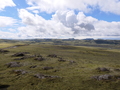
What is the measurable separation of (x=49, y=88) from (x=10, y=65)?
27195mm

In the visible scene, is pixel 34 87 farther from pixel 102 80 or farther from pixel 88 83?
pixel 102 80

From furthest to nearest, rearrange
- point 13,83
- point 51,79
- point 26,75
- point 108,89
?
1. point 26,75
2. point 51,79
3. point 13,83
4. point 108,89

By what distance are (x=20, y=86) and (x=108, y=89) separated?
2124 cm

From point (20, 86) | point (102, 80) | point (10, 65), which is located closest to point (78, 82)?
point (102, 80)

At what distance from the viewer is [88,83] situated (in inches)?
1176

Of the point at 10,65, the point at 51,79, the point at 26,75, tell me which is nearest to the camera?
the point at 51,79

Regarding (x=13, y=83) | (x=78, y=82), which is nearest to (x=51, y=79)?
(x=78, y=82)

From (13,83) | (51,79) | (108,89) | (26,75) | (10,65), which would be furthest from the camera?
(10,65)

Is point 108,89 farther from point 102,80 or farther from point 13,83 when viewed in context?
point 13,83

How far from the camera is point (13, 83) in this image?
29406mm

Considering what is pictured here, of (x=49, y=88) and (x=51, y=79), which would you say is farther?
(x=51, y=79)

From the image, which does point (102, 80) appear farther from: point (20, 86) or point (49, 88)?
point (20, 86)

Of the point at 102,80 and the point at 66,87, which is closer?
the point at 66,87

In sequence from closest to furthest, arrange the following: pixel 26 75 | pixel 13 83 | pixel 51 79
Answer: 1. pixel 13 83
2. pixel 51 79
3. pixel 26 75
